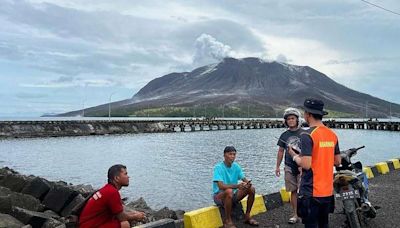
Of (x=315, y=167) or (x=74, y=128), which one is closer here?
(x=315, y=167)

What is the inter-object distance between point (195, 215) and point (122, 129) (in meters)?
80.9

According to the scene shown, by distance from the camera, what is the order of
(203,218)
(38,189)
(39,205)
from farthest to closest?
(38,189) < (39,205) < (203,218)

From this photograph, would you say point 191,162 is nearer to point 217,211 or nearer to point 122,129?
point 217,211

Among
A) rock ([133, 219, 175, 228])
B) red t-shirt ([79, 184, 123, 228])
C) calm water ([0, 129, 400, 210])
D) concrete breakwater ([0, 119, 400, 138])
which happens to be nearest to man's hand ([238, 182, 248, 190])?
rock ([133, 219, 175, 228])

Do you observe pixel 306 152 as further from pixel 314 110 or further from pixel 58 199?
pixel 58 199

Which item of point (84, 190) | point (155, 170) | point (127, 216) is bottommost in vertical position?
point (155, 170)

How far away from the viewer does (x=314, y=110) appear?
546cm

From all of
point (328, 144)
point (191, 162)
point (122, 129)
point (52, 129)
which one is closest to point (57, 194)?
point (328, 144)

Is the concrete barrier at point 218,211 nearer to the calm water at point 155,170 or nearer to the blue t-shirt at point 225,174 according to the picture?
the blue t-shirt at point 225,174

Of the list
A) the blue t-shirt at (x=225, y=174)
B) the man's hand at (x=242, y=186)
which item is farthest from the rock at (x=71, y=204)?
the man's hand at (x=242, y=186)

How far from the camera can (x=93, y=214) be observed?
17.6 feet

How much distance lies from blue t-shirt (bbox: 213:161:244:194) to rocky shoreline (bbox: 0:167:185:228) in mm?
3438

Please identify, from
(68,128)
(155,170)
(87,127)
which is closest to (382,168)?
(155,170)

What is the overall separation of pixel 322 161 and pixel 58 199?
31.9ft
